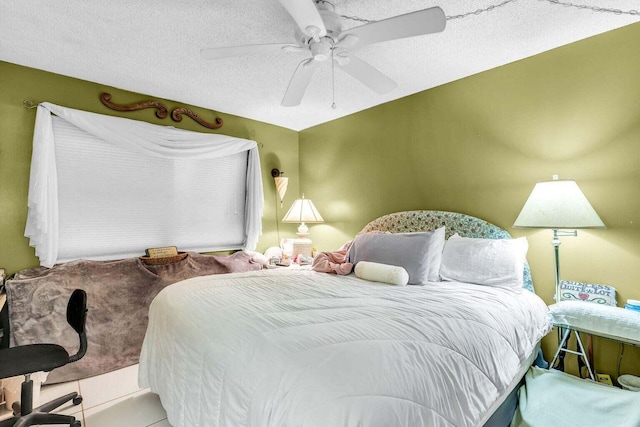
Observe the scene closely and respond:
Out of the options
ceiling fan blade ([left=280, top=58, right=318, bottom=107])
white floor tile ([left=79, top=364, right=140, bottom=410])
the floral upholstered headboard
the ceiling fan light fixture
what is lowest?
white floor tile ([left=79, top=364, right=140, bottom=410])

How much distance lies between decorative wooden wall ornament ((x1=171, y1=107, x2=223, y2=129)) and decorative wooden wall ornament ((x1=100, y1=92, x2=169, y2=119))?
0.28ft

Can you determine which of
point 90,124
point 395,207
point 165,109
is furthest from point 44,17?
point 395,207

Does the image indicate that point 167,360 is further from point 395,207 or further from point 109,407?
point 395,207

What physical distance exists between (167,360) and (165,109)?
8.41ft

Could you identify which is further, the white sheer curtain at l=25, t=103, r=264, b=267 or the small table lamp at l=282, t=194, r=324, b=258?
the small table lamp at l=282, t=194, r=324, b=258

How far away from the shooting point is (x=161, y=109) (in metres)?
3.25

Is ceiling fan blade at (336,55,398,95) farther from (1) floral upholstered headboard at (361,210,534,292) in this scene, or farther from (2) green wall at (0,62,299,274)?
(2) green wall at (0,62,299,274)

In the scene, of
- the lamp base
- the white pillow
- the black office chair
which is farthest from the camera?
the lamp base

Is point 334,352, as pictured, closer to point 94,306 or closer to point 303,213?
point 94,306

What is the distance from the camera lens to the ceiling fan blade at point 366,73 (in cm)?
194

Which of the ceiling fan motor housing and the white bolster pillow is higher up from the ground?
the ceiling fan motor housing

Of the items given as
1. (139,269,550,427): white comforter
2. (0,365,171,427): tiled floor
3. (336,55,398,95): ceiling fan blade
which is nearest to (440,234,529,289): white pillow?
(139,269,550,427): white comforter

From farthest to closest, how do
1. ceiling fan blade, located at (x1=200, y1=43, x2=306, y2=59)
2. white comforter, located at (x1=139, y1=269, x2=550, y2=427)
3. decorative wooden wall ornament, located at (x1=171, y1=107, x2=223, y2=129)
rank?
1. decorative wooden wall ornament, located at (x1=171, y1=107, x2=223, y2=129)
2. ceiling fan blade, located at (x1=200, y1=43, x2=306, y2=59)
3. white comforter, located at (x1=139, y1=269, x2=550, y2=427)

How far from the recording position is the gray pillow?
2.30m
